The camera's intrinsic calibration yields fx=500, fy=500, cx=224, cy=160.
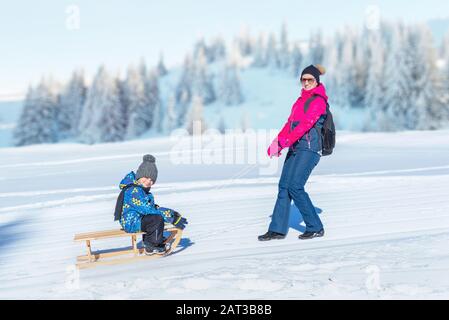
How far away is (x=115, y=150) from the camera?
77.7 ft

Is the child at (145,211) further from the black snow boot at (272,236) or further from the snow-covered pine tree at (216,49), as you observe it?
the snow-covered pine tree at (216,49)

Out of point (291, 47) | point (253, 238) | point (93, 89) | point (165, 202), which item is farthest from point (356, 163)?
point (291, 47)

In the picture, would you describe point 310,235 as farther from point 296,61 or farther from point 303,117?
point 296,61

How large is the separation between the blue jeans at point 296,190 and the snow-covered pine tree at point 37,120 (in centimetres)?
7432

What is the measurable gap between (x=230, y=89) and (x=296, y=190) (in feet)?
327

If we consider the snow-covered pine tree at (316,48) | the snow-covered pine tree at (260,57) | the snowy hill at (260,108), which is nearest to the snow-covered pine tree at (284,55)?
the snowy hill at (260,108)

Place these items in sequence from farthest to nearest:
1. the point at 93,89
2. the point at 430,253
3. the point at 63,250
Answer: the point at 93,89
the point at 63,250
the point at 430,253

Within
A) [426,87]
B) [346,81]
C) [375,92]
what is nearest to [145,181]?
[426,87]

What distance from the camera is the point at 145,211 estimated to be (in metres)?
5.89

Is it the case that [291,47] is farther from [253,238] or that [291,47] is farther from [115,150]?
[253,238]

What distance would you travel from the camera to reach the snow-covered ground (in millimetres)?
4645

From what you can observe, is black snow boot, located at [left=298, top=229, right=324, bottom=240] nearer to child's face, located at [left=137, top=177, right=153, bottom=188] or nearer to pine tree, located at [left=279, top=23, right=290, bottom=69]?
child's face, located at [left=137, top=177, right=153, bottom=188]

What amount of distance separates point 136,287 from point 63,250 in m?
2.64
